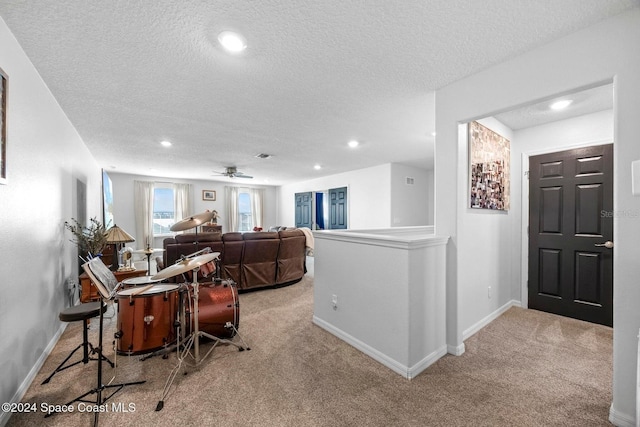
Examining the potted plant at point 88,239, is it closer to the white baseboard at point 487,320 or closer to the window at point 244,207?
the white baseboard at point 487,320

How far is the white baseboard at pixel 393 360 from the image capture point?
1.96 m

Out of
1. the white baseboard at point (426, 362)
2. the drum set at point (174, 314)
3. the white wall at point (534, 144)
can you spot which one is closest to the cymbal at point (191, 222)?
the drum set at point (174, 314)

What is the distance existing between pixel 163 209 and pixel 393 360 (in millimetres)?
7951

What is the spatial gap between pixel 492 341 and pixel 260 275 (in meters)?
3.14

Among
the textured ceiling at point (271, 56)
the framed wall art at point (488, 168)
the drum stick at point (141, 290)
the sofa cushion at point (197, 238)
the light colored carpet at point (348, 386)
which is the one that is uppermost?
the textured ceiling at point (271, 56)

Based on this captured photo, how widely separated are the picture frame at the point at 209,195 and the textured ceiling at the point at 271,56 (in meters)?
4.81

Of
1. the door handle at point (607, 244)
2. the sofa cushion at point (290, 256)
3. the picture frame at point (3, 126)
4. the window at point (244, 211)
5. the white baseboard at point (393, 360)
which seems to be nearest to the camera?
the picture frame at point (3, 126)

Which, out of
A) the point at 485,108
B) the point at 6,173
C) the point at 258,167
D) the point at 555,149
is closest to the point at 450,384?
the point at 485,108

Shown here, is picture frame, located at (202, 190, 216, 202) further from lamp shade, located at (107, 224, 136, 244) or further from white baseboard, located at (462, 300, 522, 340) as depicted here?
white baseboard, located at (462, 300, 522, 340)

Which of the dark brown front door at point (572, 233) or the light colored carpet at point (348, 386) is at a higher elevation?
the dark brown front door at point (572, 233)

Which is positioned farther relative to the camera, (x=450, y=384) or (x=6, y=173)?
(x=450, y=384)

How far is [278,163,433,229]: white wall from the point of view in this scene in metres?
5.98

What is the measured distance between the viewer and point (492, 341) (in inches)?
97.4

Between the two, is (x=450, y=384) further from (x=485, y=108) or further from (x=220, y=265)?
(x=220, y=265)
